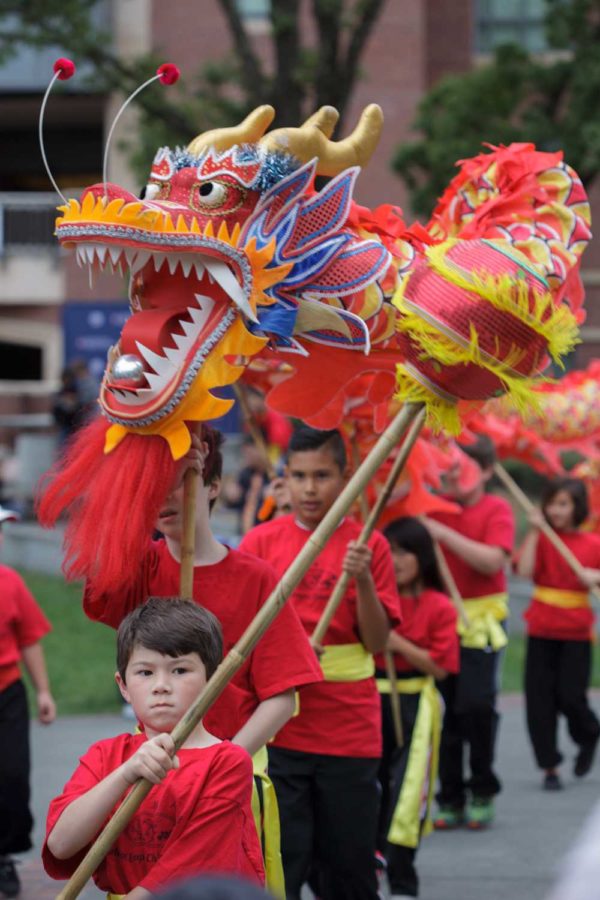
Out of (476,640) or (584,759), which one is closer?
(476,640)

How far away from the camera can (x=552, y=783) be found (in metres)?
8.17

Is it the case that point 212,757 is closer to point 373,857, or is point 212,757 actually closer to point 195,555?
point 195,555

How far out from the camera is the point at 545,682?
8.20 metres

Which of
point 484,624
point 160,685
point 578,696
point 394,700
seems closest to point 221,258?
point 160,685

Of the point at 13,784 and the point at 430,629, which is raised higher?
the point at 430,629

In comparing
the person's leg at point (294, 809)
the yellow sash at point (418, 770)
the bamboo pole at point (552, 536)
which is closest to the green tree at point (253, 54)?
the bamboo pole at point (552, 536)

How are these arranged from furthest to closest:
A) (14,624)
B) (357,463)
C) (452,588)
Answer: (452,588) < (14,624) < (357,463)

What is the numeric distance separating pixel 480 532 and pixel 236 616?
12.2 ft

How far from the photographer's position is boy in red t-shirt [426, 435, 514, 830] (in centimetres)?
724

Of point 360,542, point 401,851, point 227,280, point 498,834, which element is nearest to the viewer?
point 227,280

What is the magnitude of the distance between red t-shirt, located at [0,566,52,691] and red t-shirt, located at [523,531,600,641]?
122 inches

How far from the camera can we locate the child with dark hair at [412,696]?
576 centimetres

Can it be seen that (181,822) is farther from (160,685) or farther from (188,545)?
(188,545)

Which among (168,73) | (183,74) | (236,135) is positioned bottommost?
(183,74)
